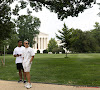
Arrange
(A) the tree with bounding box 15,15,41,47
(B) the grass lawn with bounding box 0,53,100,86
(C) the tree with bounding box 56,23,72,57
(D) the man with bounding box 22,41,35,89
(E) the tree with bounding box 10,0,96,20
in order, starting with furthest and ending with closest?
(A) the tree with bounding box 15,15,41,47 < (C) the tree with bounding box 56,23,72,57 < (E) the tree with bounding box 10,0,96,20 < (B) the grass lawn with bounding box 0,53,100,86 < (D) the man with bounding box 22,41,35,89

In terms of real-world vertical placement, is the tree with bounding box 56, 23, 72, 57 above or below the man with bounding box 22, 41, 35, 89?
above

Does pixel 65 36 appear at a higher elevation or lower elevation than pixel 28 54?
higher

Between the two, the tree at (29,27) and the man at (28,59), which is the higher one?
the tree at (29,27)

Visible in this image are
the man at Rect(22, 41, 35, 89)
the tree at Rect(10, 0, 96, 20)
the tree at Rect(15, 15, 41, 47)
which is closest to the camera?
the man at Rect(22, 41, 35, 89)

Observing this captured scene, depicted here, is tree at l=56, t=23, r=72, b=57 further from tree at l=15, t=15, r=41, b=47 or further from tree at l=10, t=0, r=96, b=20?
tree at l=15, t=15, r=41, b=47

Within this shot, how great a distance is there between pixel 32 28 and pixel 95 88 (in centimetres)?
7130

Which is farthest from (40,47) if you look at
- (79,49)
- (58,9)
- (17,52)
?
(17,52)

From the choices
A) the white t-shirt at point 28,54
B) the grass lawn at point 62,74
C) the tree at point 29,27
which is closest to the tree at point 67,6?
the grass lawn at point 62,74

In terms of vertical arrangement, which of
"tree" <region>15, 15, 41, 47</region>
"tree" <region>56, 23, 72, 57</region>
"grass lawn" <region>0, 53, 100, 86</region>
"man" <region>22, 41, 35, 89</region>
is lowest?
"grass lawn" <region>0, 53, 100, 86</region>

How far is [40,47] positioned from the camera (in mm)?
148375

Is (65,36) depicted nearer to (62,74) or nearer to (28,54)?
(62,74)

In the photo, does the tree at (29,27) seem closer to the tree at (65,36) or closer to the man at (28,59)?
the tree at (65,36)

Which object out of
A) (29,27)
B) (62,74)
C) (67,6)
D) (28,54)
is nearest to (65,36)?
(67,6)

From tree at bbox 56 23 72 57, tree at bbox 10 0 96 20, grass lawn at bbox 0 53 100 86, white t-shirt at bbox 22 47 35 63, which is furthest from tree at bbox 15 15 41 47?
white t-shirt at bbox 22 47 35 63
